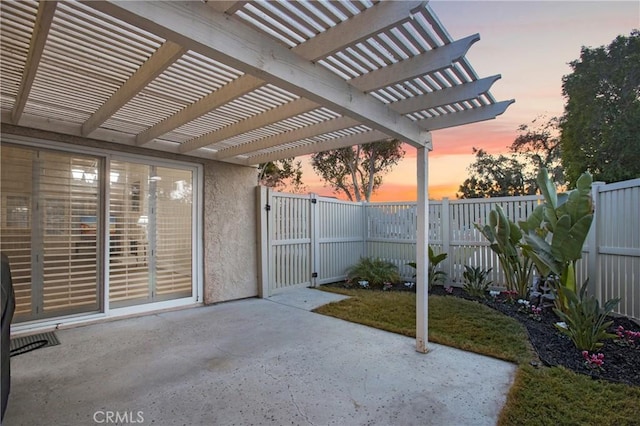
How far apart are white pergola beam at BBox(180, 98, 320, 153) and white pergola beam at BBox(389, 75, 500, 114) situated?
37.0 inches

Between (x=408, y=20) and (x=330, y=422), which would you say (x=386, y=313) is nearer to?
(x=330, y=422)

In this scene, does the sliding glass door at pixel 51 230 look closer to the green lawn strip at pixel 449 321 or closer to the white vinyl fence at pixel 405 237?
the white vinyl fence at pixel 405 237

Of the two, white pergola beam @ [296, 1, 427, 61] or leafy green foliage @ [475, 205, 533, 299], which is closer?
white pergola beam @ [296, 1, 427, 61]

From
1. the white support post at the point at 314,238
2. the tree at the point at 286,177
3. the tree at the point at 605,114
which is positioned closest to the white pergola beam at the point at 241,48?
the white support post at the point at 314,238

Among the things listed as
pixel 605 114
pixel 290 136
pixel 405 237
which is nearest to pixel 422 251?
pixel 290 136

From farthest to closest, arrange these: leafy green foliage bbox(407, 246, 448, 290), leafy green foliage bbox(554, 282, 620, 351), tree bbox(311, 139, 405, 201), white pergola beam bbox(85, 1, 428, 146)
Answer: tree bbox(311, 139, 405, 201) → leafy green foliage bbox(407, 246, 448, 290) → leafy green foliage bbox(554, 282, 620, 351) → white pergola beam bbox(85, 1, 428, 146)

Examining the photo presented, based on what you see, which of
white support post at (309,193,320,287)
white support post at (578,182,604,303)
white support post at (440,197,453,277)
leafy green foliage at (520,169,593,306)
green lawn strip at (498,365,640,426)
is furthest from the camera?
white support post at (309,193,320,287)

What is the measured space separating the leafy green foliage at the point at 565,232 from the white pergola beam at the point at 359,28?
11.5ft

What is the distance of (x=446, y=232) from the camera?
24.8 ft

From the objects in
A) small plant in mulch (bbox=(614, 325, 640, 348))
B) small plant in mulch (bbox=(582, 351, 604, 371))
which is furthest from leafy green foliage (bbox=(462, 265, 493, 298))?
small plant in mulch (bbox=(582, 351, 604, 371))

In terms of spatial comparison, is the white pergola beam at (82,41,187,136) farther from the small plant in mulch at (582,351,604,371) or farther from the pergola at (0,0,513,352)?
the small plant in mulch at (582,351,604,371)

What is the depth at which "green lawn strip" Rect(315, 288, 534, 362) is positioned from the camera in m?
3.90

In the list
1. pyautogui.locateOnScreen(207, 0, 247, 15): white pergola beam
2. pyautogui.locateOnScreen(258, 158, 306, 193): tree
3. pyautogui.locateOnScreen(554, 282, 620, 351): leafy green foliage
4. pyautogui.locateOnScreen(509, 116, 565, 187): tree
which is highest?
pyautogui.locateOnScreen(509, 116, 565, 187): tree

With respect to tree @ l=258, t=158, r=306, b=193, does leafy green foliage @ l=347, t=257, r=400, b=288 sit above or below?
below
